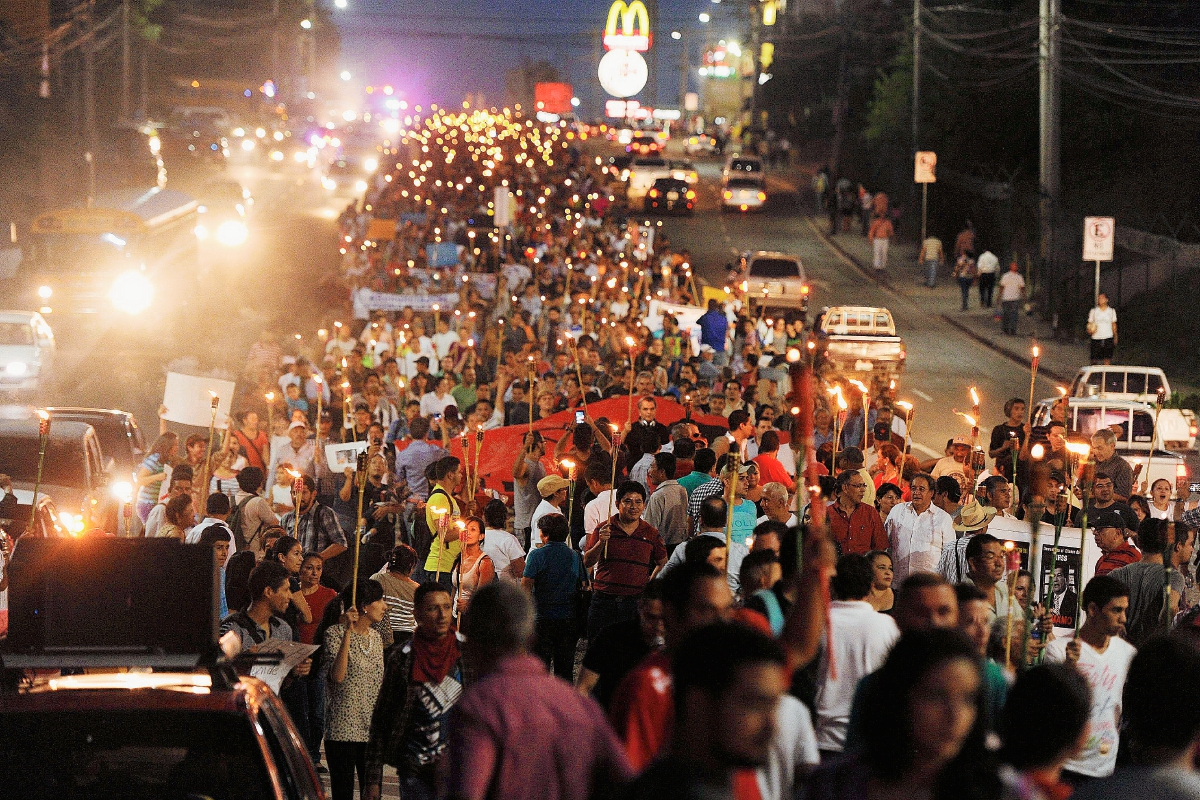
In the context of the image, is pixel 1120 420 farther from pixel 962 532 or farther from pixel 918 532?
pixel 918 532

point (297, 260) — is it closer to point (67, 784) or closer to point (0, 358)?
point (0, 358)

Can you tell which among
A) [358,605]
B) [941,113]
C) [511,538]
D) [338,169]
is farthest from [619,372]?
[338,169]

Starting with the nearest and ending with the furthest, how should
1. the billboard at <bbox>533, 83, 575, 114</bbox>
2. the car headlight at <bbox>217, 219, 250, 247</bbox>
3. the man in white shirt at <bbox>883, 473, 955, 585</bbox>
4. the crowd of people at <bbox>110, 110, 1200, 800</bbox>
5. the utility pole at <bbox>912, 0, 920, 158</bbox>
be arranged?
1. the crowd of people at <bbox>110, 110, 1200, 800</bbox>
2. the man in white shirt at <bbox>883, 473, 955, 585</bbox>
3. the car headlight at <bbox>217, 219, 250, 247</bbox>
4. the utility pole at <bbox>912, 0, 920, 158</bbox>
5. the billboard at <bbox>533, 83, 575, 114</bbox>

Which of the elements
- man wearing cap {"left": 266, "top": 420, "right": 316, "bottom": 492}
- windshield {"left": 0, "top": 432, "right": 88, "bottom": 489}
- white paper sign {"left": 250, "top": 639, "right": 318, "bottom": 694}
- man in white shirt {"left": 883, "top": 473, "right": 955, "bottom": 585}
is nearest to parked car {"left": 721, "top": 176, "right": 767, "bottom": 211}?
man wearing cap {"left": 266, "top": 420, "right": 316, "bottom": 492}

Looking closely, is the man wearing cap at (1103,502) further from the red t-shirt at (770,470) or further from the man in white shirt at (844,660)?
the man in white shirt at (844,660)

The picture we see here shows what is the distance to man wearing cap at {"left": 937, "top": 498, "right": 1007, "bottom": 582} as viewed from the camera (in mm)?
9117

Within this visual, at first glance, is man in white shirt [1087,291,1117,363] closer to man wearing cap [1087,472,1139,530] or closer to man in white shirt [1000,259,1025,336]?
man in white shirt [1000,259,1025,336]

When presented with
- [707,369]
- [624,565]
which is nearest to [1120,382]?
[707,369]

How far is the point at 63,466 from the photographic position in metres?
13.8

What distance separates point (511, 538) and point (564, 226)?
90.6 feet

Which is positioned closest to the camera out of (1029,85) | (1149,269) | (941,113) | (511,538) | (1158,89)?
(511,538)

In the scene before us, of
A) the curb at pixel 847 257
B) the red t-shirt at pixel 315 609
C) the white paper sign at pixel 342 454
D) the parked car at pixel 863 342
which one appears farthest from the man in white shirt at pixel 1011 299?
the red t-shirt at pixel 315 609

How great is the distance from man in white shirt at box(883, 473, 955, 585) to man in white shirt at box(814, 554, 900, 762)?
12.8 ft

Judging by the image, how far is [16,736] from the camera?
5.05 metres
